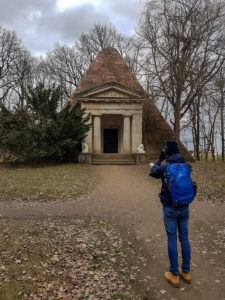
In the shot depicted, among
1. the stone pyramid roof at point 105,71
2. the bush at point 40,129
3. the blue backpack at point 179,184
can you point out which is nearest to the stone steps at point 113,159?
the bush at point 40,129

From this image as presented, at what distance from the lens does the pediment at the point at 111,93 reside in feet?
58.7

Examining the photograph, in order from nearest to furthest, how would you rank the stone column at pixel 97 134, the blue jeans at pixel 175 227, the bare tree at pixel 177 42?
the blue jeans at pixel 175 227 → the bare tree at pixel 177 42 → the stone column at pixel 97 134

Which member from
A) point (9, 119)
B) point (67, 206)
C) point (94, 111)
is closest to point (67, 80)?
point (94, 111)

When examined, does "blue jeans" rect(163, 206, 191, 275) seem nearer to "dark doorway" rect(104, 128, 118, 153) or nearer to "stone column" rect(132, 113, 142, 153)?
"stone column" rect(132, 113, 142, 153)

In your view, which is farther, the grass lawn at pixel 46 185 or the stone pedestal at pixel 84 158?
the stone pedestal at pixel 84 158

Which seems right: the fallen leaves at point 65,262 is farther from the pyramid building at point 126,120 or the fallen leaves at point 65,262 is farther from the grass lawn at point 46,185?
the pyramid building at point 126,120

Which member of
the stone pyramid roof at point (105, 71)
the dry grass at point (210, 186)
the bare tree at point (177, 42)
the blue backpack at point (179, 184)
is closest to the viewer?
the blue backpack at point (179, 184)

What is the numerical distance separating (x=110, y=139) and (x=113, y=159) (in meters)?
5.29

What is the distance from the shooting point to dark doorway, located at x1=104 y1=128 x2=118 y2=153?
73.4ft

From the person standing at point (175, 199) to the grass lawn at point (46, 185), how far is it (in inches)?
231

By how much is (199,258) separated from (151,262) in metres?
0.93

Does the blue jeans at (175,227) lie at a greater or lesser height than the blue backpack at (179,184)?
lesser

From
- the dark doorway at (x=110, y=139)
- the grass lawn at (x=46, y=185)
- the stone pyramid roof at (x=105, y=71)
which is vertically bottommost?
the grass lawn at (x=46, y=185)

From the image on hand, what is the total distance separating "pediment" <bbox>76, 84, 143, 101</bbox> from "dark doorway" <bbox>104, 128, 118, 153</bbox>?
476 centimetres
